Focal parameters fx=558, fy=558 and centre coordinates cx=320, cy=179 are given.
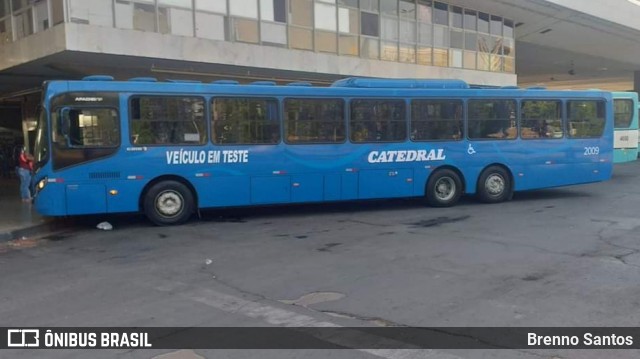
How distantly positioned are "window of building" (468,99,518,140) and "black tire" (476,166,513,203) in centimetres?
85

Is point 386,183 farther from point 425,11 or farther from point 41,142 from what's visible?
point 425,11

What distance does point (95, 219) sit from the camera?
1206cm

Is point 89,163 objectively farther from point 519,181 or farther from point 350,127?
point 519,181

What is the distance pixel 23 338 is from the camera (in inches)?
196

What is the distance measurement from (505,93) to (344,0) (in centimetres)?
963

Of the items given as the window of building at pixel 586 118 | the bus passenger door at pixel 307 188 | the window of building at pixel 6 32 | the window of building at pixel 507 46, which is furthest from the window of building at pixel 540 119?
the window of building at pixel 6 32

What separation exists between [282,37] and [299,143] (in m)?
8.41

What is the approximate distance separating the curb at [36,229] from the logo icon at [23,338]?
5758 mm

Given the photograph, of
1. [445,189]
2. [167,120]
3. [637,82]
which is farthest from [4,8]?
[637,82]

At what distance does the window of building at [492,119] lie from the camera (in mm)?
13672

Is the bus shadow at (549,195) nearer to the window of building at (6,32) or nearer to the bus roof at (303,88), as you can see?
the bus roof at (303,88)

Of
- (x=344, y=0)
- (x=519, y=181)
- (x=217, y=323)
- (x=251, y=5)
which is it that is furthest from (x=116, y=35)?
(x=217, y=323)

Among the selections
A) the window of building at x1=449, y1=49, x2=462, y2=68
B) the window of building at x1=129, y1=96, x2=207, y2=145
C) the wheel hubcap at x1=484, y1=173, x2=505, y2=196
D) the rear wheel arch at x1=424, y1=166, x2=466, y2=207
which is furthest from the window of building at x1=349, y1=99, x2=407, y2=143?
the window of building at x1=449, y1=49, x2=462, y2=68

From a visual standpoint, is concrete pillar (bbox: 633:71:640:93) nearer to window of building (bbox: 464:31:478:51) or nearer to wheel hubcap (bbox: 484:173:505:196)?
window of building (bbox: 464:31:478:51)
